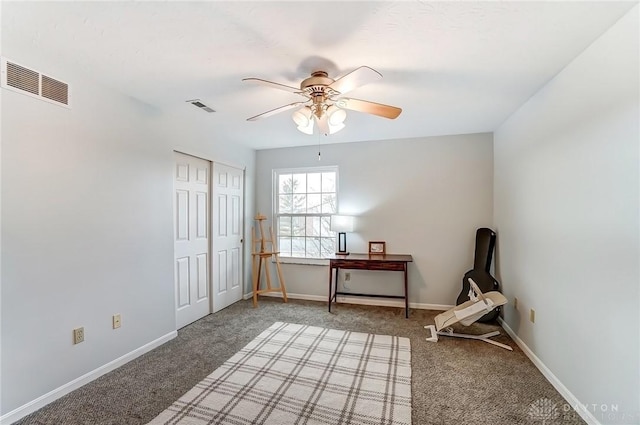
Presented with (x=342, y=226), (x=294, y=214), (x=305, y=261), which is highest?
(x=294, y=214)

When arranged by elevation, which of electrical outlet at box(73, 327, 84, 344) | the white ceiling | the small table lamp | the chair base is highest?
the white ceiling

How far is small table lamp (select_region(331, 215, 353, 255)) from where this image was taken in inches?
162

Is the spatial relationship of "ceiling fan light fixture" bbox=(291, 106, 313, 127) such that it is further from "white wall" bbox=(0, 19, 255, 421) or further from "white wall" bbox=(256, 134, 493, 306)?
"white wall" bbox=(256, 134, 493, 306)

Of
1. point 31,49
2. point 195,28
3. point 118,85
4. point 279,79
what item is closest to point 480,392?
point 279,79

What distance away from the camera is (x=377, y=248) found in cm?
420

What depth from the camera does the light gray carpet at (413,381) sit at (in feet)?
6.20

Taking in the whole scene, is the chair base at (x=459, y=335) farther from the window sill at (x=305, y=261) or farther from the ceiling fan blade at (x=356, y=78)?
the ceiling fan blade at (x=356, y=78)

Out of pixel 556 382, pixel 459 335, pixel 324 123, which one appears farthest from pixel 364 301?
pixel 324 123

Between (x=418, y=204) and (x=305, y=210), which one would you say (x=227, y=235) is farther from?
(x=418, y=204)

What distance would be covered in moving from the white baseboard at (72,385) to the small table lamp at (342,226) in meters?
2.39

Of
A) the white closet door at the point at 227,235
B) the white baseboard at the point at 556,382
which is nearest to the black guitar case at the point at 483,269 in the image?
the white baseboard at the point at 556,382

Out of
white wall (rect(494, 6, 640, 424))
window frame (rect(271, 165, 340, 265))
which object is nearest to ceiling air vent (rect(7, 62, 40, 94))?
window frame (rect(271, 165, 340, 265))

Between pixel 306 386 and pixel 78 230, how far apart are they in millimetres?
2062

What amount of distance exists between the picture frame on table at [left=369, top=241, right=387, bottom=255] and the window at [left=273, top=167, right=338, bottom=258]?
0.57m
